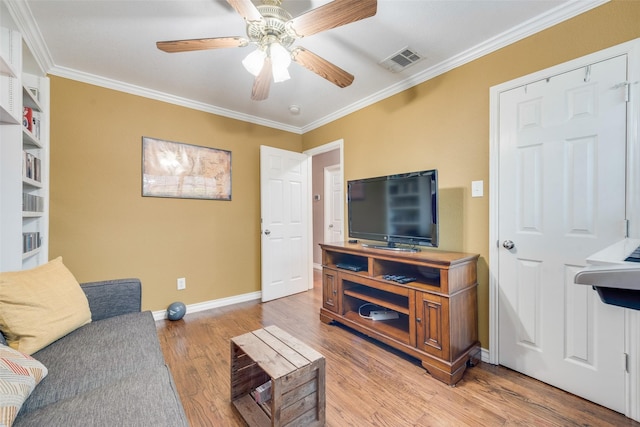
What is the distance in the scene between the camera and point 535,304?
1801mm

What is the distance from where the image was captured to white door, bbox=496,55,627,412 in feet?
5.00

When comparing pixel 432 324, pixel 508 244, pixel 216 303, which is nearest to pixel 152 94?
pixel 216 303

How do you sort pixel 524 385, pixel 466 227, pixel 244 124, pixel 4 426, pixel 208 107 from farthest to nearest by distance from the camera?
pixel 244 124 < pixel 208 107 < pixel 466 227 < pixel 524 385 < pixel 4 426

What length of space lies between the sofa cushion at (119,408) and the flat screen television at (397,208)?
1895 millimetres

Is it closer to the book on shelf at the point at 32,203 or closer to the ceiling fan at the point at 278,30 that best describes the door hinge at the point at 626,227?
the ceiling fan at the point at 278,30

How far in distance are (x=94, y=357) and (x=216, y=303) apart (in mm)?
2004

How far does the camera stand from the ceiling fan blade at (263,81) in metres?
1.75

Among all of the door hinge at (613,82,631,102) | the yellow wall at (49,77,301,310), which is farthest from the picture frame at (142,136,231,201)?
the door hinge at (613,82,631,102)

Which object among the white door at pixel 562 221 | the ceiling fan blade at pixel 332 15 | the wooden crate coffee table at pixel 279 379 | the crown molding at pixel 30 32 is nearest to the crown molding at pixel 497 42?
the white door at pixel 562 221

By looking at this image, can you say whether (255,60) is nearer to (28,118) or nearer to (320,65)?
(320,65)

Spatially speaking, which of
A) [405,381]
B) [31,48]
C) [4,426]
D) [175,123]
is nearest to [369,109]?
[175,123]

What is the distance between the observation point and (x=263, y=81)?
1.91m

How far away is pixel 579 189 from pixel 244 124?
3360mm

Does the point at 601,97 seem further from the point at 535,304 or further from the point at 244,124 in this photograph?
the point at 244,124
